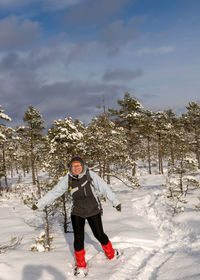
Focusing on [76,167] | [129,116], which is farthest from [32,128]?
[76,167]

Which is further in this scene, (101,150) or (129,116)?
(129,116)

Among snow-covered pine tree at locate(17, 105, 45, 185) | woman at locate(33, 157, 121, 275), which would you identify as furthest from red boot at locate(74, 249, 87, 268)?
snow-covered pine tree at locate(17, 105, 45, 185)

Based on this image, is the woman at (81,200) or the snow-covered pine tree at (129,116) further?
the snow-covered pine tree at (129,116)

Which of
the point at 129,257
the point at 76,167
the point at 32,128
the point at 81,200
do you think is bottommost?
the point at 129,257

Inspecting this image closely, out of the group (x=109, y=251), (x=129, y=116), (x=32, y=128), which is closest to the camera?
(x=109, y=251)

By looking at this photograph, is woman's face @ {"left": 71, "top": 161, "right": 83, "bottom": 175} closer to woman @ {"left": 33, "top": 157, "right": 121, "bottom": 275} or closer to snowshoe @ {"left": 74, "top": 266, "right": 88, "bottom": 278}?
woman @ {"left": 33, "top": 157, "right": 121, "bottom": 275}

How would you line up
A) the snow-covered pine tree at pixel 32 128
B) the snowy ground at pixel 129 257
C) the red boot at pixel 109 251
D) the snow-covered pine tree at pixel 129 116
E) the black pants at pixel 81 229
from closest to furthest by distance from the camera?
the snowy ground at pixel 129 257 → the black pants at pixel 81 229 → the red boot at pixel 109 251 → the snow-covered pine tree at pixel 129 116 → the snow-covered pine tree at pixel 32 128

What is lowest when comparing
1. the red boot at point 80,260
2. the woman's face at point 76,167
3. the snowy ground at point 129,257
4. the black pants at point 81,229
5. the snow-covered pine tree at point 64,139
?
the snowy ground at point 129,257

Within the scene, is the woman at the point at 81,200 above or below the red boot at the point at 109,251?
above

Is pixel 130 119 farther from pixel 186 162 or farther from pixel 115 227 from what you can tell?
pixel 115 227

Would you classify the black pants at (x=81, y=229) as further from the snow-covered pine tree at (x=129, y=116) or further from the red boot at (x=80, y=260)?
the snow-covered pine tree at (x=129, y=116)

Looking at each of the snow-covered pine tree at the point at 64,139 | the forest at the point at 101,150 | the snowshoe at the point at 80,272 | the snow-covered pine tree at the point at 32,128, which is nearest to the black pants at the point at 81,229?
the snowshoe at the point at 80,272

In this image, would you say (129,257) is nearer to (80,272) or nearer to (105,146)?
(80,272)

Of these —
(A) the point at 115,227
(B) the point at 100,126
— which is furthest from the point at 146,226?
(B) the point at 100,126
